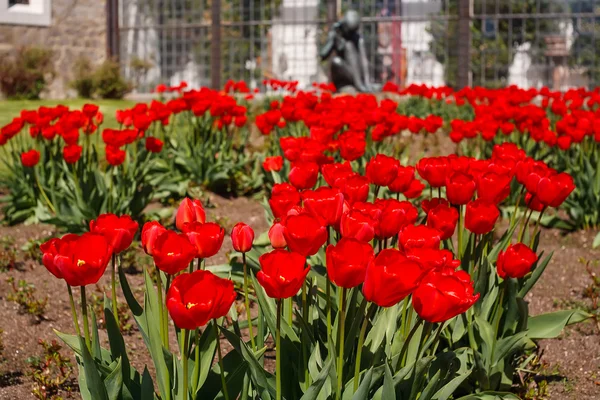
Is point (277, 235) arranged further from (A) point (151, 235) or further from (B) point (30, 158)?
(B) point (30, 158)

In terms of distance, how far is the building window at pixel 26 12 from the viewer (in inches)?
649

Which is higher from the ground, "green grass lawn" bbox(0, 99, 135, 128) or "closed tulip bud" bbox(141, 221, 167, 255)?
"green grass lawn" bbox(0, 99, 135, 128)

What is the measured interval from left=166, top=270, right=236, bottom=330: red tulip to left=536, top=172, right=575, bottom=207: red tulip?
126 centimetres

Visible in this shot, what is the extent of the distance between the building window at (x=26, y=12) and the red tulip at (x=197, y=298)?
53.9 ft

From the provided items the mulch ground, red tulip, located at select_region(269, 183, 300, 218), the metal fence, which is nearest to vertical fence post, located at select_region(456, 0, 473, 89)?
the metal fence

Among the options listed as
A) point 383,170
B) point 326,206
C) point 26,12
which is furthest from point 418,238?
point 26,12

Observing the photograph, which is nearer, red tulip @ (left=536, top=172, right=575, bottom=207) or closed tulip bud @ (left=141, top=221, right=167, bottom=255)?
closed tulip bud @ (left=141, top=221, right=167, bottom=255)

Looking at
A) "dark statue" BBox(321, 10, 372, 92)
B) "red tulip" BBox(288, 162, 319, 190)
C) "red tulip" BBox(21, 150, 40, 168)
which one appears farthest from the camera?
"dark statue" BBox(321, 10, 372, 92)

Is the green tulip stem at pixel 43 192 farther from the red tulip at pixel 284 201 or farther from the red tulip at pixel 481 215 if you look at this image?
the red tulip at pixel 481 215

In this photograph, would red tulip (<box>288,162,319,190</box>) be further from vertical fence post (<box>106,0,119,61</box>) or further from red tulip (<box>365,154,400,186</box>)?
vertical fence post (<box>106,0,119,61</box>)

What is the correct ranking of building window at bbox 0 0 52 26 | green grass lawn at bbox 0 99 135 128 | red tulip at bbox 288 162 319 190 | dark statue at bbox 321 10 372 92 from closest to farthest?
red tulip at bbox 288 162 319 190, green grass lawn at bbox 0 99 135 128, dark statue at bbox 321 10 372 92, building window at bbox 0 0 52 26

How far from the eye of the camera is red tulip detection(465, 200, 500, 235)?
217 cm

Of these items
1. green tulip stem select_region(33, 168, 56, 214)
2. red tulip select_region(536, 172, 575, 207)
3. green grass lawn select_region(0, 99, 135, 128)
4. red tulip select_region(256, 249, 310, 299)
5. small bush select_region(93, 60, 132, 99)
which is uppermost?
small bush select_region(93, 60, 132, 99)

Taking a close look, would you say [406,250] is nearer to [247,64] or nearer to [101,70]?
[101,70]
